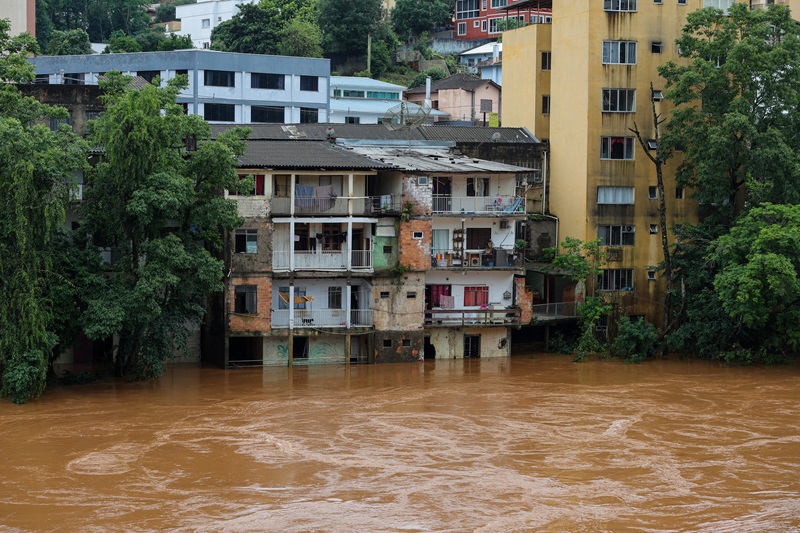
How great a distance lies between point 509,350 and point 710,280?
8.57 m

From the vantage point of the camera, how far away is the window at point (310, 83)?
7475 centimetres

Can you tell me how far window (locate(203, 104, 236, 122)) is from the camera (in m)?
72.0

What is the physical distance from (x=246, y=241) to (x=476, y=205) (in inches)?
367

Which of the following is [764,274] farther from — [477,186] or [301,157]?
[301,157]

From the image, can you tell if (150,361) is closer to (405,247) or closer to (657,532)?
(405,247)

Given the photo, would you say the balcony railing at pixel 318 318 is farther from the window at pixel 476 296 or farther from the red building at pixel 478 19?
the red building at pixel 478 19

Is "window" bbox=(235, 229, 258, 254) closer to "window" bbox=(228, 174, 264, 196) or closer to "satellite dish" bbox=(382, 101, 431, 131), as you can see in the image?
"window" bbox=(228, 174, 264, 196)

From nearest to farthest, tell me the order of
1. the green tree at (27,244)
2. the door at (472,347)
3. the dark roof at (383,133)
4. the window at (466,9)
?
the green tree at (27,244)
the door at (472,347)
the dark roof at (383,133)
the window at (466,9)

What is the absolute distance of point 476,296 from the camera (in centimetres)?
4928

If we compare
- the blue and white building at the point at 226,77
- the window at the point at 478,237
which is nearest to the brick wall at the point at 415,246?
the window at the point at 478,237

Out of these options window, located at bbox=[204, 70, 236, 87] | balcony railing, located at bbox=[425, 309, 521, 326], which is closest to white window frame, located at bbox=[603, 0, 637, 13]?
balcony railing, located at bbox=[425, 309, 521, 326]

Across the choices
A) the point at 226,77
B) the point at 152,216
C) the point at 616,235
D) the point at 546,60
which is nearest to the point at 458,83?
the point at 226,77

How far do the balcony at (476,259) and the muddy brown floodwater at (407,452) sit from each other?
435cm

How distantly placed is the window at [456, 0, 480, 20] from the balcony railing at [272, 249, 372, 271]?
6154cm
